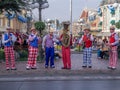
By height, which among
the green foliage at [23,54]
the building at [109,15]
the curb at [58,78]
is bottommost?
the curb at [58,78]

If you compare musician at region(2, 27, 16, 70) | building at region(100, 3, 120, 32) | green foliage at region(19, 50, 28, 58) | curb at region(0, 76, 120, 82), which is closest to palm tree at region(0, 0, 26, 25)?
green foliage at region(19, 50, 28, 58)

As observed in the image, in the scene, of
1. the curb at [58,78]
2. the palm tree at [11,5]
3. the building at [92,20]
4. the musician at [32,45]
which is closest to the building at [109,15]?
the building at [92,20]

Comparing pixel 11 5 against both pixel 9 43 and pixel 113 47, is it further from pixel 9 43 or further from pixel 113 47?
pixel 113 47

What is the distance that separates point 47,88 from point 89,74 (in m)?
4.60

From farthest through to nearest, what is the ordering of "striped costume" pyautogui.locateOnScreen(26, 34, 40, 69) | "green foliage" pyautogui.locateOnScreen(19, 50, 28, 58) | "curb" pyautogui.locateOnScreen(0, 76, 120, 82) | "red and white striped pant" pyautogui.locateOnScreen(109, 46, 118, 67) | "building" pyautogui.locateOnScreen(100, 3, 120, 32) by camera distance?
"building" pyautogui.locateOnScreen(100, 3, 120, 32) → "green foliage" pyautogui.locateOnScreen(19, 50, 28, 58) → "red and white striped pant" pyautogui.locateOnScreen(109, 46, 118, 67) → "striped costume" pyautogui.locateOnScreen(26, 34, 40, 69) → "curb" pyautogui.locateOnScreen(0, 76, 120, 82)

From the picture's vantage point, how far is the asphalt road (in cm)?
1330

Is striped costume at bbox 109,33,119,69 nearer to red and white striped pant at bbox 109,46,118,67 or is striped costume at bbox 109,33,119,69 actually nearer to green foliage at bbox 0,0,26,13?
red and white striped pant at bbox 109,46,118,67

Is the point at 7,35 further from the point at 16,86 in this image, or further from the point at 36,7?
the point at 36,7

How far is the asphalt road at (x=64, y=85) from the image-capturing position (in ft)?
43.7

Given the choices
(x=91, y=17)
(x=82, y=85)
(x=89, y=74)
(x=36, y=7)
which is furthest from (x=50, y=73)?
(x=91, y=17)

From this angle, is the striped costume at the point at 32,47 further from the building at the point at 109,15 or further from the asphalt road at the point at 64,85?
the building at the point at 109,15

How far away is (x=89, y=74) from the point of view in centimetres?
1762

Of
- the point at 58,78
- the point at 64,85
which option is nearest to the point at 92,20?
the point at 58,78

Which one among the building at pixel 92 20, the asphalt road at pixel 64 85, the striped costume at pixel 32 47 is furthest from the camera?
the building at pixel 92 20
